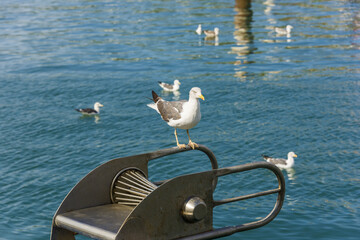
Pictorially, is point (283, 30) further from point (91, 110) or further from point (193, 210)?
point (193, 210)

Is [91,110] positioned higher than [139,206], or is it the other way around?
[139,206]

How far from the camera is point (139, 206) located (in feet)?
21.4

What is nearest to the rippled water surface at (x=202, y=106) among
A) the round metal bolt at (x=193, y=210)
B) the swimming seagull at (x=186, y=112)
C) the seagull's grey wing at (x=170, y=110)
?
the seagull's grey wing at (x=170, y=110)

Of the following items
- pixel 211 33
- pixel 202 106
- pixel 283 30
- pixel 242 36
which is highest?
pixel 211 33

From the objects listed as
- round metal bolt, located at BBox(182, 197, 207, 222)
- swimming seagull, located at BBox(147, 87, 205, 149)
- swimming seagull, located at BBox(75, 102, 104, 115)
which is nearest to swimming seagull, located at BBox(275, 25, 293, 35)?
swimming seagull, located at BBox(75, 102, 104, 115)

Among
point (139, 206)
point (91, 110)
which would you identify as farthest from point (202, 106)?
point (139, 206)

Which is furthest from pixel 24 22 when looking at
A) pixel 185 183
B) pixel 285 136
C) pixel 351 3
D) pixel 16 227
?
pixel 185 183

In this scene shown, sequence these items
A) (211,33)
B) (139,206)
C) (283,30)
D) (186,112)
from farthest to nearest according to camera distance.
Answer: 1. (283,30)
2. (211,33)
3. (186,112)
4. (139,206)

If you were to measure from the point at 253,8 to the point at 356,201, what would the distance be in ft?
129

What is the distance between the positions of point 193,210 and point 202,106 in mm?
19952

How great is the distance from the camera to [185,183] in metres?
6.83

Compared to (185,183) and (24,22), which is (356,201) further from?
(24,22)

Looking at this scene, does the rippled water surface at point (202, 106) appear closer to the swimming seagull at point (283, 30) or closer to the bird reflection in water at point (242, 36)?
the bird reflection in water at point (242, 36)

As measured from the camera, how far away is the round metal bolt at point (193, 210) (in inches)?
269
